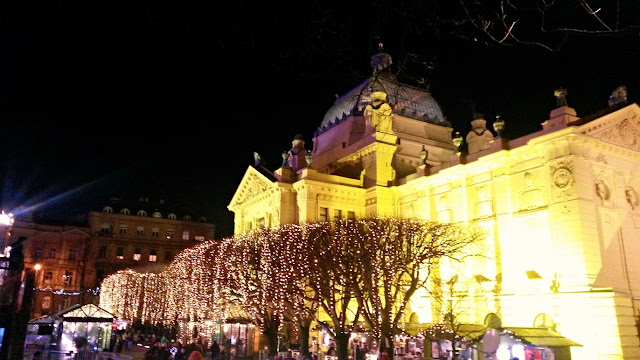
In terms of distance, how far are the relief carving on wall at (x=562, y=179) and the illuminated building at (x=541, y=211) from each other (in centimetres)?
7

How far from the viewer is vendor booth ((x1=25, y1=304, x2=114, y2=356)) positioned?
101 ft

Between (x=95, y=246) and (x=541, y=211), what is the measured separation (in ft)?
218

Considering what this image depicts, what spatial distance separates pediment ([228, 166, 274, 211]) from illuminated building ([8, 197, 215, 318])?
2508 centimetres

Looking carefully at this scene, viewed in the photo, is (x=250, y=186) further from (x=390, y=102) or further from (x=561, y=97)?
(x=561, y=97)

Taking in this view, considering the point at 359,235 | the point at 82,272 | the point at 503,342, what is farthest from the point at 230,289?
A: the point at 82,272

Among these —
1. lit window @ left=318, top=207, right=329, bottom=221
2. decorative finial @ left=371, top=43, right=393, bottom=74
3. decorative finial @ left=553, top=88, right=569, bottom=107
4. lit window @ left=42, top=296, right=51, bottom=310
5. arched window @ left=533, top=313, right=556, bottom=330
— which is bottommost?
arched window @ left=533, top=313, right=556, bottom=330

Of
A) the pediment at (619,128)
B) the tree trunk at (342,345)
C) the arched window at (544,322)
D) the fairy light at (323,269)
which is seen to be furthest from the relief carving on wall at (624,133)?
the tree trunk at (342,345)

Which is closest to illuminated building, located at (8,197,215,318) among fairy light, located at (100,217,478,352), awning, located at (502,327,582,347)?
fairy light, located at (100,217,478,352)

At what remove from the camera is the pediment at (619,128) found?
34.8 metres

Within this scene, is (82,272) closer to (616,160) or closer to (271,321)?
(271,321)

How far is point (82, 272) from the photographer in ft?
255

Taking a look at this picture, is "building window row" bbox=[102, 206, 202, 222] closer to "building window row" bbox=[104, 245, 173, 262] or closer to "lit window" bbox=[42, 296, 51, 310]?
"building window row" bbox=[104, 245, 173, 262]

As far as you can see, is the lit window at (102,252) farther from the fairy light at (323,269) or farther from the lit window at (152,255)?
the fairy light at (323,269)

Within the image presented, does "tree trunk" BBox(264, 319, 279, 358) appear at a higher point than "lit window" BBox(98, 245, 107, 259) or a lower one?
lower
